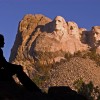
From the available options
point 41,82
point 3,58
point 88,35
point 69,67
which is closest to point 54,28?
point 88,35

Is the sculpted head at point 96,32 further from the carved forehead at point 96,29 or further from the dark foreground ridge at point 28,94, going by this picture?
the dark foreground ridge at point 28,94

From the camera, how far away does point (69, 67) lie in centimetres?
10994

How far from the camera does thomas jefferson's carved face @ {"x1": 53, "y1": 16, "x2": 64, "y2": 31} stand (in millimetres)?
126094

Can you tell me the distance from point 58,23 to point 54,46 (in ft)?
25.5

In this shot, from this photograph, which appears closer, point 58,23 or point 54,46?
point 54,46

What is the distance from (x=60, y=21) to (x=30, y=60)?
15.8 meters

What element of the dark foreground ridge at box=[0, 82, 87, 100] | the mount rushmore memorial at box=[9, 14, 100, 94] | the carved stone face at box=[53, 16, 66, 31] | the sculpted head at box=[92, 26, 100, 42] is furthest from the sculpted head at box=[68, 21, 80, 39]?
the dark foreground ridge at box=[0, 82, 87, 100]

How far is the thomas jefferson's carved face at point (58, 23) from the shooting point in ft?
414

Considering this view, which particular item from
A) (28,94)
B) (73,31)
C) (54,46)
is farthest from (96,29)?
(28,94)

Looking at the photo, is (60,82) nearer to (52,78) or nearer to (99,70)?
(52,78)

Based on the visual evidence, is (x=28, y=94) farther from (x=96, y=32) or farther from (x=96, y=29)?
(x=96, y=29)

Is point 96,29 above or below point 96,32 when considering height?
above

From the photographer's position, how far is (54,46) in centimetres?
12362

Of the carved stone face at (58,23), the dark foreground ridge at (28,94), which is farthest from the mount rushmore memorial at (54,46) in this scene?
the dark foreground ridge at (28,94)
